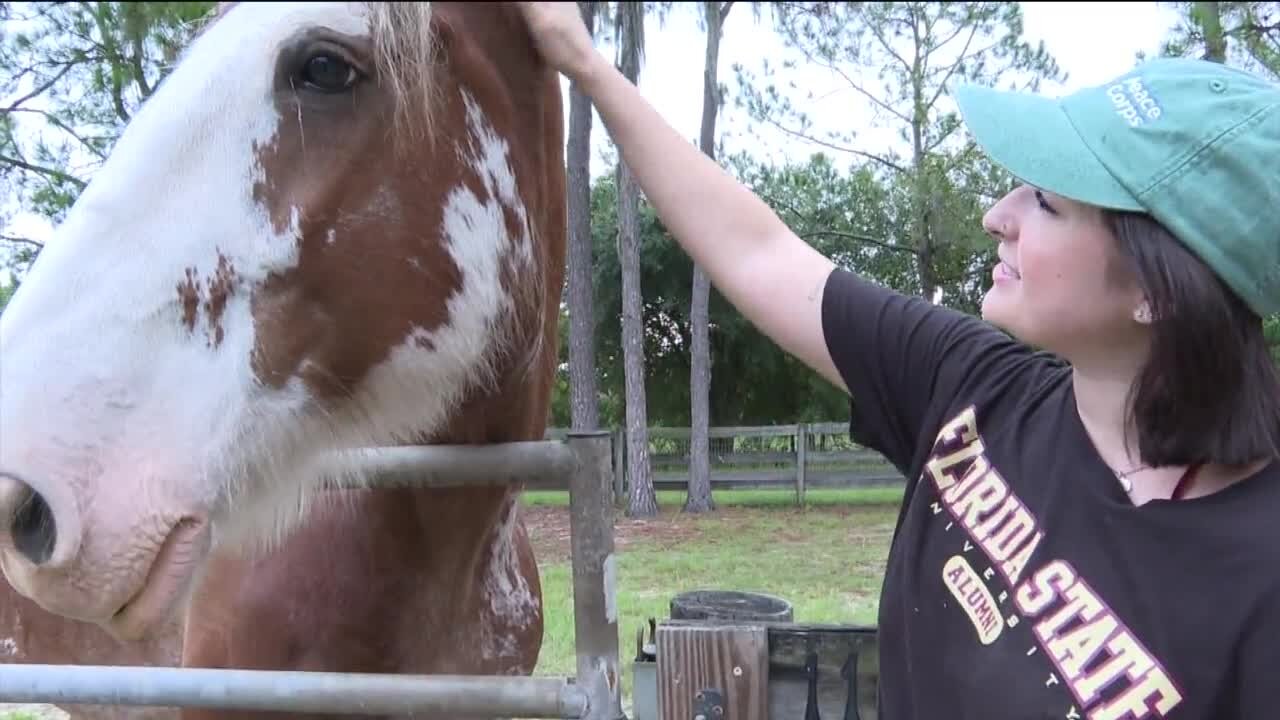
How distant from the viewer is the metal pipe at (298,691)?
1123mm

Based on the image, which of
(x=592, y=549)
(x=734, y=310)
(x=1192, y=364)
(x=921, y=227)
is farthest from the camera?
(x=734, y=310)

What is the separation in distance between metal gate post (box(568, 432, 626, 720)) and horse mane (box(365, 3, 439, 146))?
17.5 inches

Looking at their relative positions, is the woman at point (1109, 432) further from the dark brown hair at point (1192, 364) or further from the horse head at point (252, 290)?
the horse head at point (252, 290)

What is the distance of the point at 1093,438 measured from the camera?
1130 mm

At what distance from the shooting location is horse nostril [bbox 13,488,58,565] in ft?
2.96

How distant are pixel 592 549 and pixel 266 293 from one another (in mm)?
521

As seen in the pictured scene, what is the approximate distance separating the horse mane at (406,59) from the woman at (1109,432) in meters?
0.16

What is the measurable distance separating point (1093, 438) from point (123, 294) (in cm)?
111

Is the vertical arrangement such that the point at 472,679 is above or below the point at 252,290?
below

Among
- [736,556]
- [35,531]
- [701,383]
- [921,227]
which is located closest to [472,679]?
[35,531]

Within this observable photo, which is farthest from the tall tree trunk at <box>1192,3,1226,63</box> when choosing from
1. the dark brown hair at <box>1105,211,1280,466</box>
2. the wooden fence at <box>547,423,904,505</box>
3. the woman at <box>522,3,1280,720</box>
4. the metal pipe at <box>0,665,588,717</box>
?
the wooden fence at <box>547,423,904,505</box>

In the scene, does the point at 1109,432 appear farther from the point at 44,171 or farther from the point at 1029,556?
the point at 44,171

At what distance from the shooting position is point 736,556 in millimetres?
5570

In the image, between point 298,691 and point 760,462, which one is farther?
point 760,462
